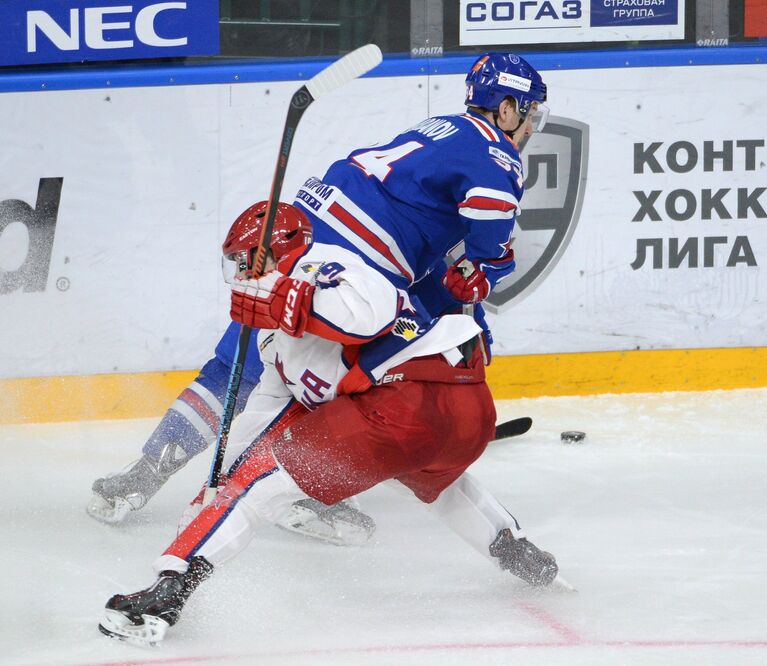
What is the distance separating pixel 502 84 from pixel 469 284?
0.44 metres

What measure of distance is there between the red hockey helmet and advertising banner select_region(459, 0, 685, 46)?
2.13m

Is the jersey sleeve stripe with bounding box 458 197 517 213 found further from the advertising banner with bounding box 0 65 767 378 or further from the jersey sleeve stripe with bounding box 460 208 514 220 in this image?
the advertising banner with bounding box 0 65 767 378

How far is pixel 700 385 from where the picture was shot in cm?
439

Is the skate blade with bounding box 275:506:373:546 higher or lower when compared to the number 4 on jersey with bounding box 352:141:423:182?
lower

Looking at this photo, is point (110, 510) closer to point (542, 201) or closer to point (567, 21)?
point (542, 201)

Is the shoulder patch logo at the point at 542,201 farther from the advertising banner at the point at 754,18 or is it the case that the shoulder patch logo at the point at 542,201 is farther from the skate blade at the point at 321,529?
the skate blade at the point at 321,529

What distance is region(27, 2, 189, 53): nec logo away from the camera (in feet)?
13.6

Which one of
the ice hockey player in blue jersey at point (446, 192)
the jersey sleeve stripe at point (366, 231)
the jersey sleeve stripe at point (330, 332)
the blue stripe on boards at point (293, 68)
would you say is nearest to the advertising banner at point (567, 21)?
the blue stripe on boards at point (293, 68)

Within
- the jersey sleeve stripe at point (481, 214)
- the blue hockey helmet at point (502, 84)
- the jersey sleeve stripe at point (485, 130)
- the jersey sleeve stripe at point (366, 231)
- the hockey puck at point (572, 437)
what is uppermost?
the blue hockey helmet at point (502, 84)

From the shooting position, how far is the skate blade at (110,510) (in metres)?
3.04

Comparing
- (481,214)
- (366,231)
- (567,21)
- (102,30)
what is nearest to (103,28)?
(102,30)

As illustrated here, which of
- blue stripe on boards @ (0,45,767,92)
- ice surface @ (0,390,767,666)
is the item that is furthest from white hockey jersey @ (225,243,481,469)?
blue stripe on boards @ (0,45,767,92)

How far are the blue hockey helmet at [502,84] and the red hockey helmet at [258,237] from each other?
70 centimetres

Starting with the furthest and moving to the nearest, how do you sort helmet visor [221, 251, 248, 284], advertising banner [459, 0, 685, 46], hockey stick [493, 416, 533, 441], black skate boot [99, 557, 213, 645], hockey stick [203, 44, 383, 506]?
advertising banner [459, 0, 685, 46], hockey stick [493, 416, 533, 441], hockey stick [203, 44, 383, 506], helmet visor [221, 251, 248, 284], black skate boot [99, 557, 213, 645]
